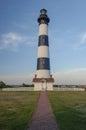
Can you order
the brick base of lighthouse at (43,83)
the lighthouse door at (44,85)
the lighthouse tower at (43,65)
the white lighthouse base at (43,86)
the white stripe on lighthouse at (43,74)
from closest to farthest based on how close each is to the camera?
the white stripe on lighthouse at (43,74) → the lighthouse tower at (43,65) → the brick base of lighthouse at (43,83) → the lighthouse door at (44,85) → the white lighthouse base at (43,86)

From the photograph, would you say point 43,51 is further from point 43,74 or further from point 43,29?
point 43,29

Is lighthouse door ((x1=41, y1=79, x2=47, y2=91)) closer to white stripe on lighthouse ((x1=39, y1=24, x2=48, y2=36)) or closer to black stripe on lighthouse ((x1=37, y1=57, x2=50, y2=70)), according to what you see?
black stripe on lighthouse ((x1=37, y1=57, x2=50, y2=70))

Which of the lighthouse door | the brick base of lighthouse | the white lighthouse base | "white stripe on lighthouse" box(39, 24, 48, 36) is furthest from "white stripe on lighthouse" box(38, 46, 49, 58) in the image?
the white lighthouse base

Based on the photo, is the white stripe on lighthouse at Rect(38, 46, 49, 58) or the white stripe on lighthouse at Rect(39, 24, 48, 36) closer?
the white stripe on lighthouse at Rect(38, 46, 49, 58)

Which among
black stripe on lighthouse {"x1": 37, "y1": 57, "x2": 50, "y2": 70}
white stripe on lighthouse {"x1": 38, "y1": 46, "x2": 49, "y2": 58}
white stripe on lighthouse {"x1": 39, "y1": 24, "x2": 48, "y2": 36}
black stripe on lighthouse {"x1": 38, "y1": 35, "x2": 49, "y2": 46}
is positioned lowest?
black stripe on lighthouse {"x1": 37, "y1": 57, "x2": 50, "y2": 70}

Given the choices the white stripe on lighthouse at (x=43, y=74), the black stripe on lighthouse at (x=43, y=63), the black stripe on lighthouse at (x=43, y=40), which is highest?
the black stripe on lighthouse at (x=43, y=40)

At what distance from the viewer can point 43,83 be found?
156 feet

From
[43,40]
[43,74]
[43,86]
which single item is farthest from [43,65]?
[43,40]

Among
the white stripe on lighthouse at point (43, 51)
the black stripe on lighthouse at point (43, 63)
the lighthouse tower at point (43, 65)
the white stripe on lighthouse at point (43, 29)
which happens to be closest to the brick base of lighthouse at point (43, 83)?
the lighthouse tower at point (43, 65)

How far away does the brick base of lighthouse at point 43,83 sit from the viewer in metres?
47.2

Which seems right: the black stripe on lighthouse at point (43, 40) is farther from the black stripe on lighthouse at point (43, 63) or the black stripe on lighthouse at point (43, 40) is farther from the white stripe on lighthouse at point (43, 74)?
the white stripe on lighthouse at point (43, 74)

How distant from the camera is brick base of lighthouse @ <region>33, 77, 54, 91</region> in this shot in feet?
155

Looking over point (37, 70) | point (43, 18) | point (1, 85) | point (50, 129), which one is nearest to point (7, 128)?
point (50, 129)

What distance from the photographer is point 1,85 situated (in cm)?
6425
